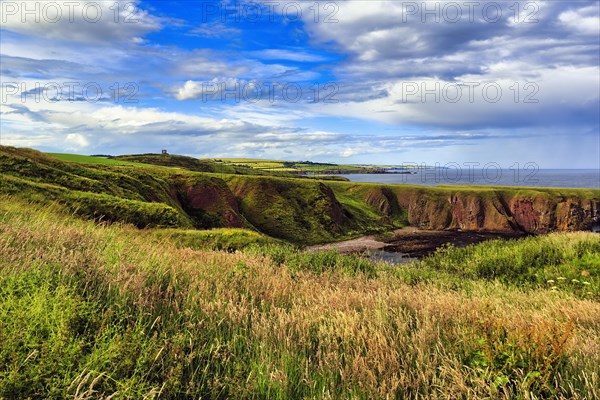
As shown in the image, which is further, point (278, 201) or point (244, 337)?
point (278, 201)

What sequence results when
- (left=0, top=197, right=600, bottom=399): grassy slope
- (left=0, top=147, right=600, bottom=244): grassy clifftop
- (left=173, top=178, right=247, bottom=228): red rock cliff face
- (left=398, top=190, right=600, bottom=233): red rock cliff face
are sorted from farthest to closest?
(left=398, top=190, right=600, bottom=233): red rock cliff face
(left=173, top=178, right=247, bottom=228): red rock cliff face
(left=0, top=147, right=600, bottom=244): grassy clifftop
(left=0, top=197, right=600, bottom=399): grassy slope

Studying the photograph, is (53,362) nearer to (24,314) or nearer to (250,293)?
(24,314)

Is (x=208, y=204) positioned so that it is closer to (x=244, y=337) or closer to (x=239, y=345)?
(x=244, y=337)

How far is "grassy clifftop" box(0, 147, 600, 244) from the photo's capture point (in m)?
30.3

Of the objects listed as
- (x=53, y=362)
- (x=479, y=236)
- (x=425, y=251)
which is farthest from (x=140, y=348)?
(x=479, y=236)

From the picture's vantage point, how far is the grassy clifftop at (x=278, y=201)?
30281 millimetres

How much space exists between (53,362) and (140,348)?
2.65 feet

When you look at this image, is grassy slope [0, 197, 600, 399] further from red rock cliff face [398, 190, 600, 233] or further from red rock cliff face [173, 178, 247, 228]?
red rock cliff face [398, 190, 600, 233]

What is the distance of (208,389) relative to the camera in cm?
372

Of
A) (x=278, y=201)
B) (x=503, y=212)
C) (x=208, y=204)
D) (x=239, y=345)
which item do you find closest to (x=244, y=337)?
(x=239, y=345)

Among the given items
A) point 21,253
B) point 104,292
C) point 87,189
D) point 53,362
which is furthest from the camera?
point 87,189

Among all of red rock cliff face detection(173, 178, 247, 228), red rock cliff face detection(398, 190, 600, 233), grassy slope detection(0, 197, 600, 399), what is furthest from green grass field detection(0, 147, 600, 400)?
red rock cliff face detection(398, 190, 600, 233)

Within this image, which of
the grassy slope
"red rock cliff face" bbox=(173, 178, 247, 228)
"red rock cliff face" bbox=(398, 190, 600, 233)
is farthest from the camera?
"red rock cliff face" bbox=(398, 190, 600, 233)

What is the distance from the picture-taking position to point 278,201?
253 feet
